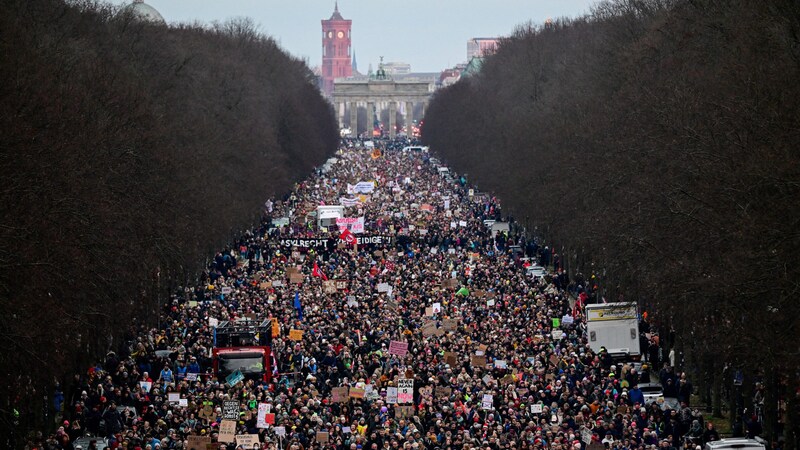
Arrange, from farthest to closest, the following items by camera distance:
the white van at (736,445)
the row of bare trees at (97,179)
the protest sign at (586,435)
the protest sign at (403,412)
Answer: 1. the protest sign at (403,412)
2. the row of bare trees at (97,179)
3. the protest sign at (586,435)
4. the white van at (736,445)

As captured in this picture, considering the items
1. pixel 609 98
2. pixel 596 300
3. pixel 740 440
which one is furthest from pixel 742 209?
pixel 609 98

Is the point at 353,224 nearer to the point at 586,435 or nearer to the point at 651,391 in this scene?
the point at 651,391

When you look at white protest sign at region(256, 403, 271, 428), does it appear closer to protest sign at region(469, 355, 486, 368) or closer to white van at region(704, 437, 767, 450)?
protest sign at region(469, 355, 486, 368)

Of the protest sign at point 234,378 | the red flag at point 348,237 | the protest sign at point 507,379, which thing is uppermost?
the red flag at point 348,237

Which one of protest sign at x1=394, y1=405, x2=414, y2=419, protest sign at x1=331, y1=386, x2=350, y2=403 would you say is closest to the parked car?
protest sign at x1=394, y1=405, x2=414, y2=419

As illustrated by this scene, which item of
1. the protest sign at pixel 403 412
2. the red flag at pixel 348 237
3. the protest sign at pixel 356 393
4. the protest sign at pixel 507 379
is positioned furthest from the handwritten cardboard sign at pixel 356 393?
the red flag at pixel 348 237

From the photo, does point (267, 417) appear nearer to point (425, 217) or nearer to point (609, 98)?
point (609, 98)

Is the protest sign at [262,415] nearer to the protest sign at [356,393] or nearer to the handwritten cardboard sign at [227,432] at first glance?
the handwritten cardboard sign at [227,432]

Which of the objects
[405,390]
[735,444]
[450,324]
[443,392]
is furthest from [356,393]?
[450,324]
